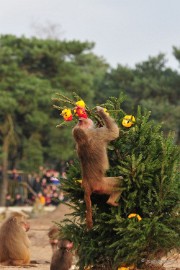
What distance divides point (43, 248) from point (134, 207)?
9.11m

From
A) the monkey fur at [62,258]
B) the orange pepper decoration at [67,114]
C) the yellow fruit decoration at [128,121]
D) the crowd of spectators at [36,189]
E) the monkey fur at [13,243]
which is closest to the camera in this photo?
the orange pepper decoration at [67,114]

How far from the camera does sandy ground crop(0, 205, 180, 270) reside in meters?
9.93

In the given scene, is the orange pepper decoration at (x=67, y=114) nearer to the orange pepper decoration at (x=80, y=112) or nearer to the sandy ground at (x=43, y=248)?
the orange pepper decoration at (x=80, y=112)

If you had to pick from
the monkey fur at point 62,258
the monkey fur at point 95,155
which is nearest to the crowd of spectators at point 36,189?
the monkey fur at point 62,258

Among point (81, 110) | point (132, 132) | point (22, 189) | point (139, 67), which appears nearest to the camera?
point (81, 110)

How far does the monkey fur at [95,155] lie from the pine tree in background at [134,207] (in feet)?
0.61

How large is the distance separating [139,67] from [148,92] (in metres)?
1.95

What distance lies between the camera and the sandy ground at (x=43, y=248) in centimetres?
993

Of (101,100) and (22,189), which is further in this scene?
(101,100)

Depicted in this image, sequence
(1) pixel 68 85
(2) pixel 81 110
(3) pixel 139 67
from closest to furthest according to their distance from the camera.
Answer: (2) pixel 81 110, (1) pixel 68 85, (3) pixel 139 67

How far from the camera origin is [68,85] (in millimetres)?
40562

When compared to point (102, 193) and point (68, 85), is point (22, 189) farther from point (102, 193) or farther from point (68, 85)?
point (102, 193)

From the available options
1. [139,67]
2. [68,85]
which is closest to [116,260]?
[68,85]

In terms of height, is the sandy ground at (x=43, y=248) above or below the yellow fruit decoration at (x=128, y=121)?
below
